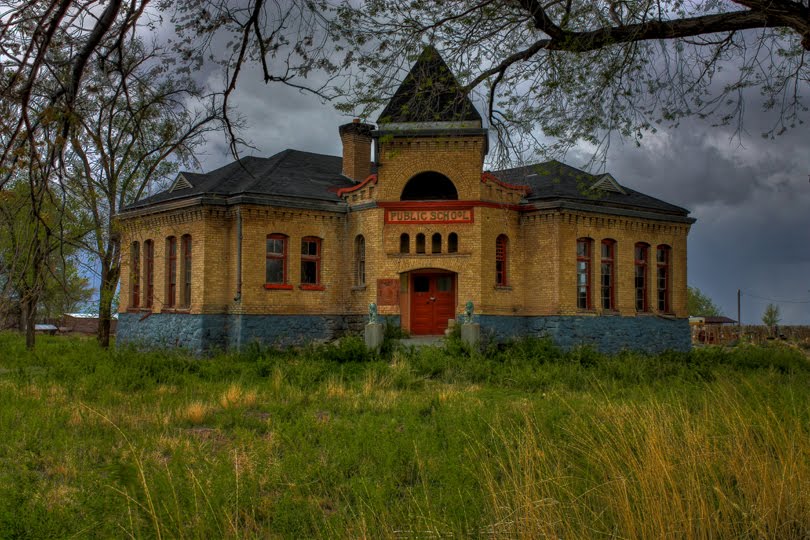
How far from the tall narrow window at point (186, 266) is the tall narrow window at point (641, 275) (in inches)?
670

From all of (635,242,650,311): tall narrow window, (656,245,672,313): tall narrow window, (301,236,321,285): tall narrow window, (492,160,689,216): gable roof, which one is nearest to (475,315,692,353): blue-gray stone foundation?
(635,242,650,311): tall narrow window

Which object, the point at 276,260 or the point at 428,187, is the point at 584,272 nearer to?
the point at 428,187

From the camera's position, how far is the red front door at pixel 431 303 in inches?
987

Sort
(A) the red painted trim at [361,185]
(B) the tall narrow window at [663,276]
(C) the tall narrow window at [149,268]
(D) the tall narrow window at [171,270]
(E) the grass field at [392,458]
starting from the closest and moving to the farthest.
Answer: (E) the grass field at [392,458]
(A) the red painted trim at [361,185]
(D) the tall narrow window at [171,270]
(C) the tall narrow window at [149,268]
(B) the tall narrow window at [663,276]

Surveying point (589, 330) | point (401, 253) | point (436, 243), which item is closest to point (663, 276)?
point (589, 330)

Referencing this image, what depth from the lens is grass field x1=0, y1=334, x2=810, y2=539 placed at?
5.31 m

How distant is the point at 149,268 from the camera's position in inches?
1075

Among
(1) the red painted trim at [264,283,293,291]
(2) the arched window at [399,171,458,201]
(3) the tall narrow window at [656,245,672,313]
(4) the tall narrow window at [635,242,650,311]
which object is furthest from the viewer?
(3) the tall narrow window at [656,245,672,313]

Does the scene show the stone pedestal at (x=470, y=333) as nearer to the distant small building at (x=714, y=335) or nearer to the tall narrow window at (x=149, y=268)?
the tall narrow window at (x=149, y=268)

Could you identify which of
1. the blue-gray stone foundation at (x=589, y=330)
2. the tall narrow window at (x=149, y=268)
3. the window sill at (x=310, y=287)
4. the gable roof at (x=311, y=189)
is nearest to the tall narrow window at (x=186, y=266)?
the gable roof at (x=311, y=189)

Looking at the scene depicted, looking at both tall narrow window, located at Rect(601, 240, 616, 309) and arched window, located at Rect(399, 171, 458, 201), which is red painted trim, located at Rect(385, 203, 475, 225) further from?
tall narrow window, located at Rect(601, 240, 616, 309)

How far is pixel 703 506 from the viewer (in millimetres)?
4840

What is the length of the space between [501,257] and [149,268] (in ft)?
45.0

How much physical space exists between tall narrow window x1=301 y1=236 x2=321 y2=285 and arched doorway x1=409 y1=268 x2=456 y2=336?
3518 mm
